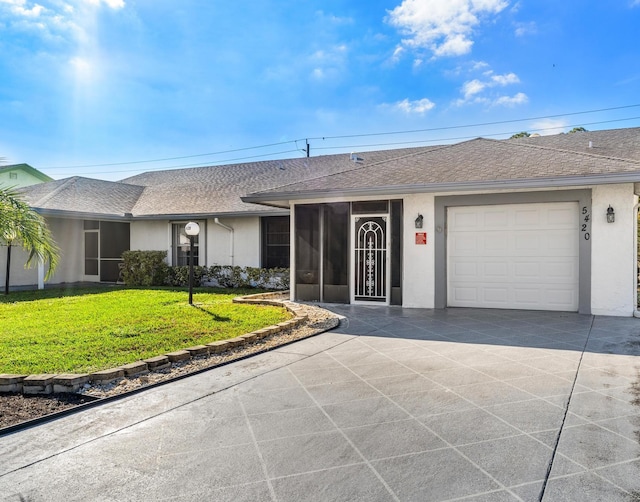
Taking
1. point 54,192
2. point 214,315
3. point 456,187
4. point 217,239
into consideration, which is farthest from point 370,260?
point 54,192

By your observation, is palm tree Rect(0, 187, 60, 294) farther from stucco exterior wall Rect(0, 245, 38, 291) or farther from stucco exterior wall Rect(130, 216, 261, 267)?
stucco exterior wall Rect(0, 245, 38, 291)

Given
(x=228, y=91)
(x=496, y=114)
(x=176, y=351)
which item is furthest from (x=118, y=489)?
(x=496, y=114)

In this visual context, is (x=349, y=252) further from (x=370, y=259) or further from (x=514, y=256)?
(x=514, y=256)

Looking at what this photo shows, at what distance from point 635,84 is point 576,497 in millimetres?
16930

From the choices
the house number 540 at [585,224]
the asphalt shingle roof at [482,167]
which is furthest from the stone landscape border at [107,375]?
the house number 540 at [585,224]

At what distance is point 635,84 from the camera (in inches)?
583

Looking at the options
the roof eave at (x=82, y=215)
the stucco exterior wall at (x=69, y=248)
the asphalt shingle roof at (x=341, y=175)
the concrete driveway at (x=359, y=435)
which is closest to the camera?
the concrete driveway at (x=359, y=435)

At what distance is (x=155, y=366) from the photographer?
4988 millimetres

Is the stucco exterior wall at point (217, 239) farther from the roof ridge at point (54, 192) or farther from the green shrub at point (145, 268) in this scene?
the roof ridge at point (54, 192)

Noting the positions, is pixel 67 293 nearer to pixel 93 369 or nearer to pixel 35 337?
pixel 35 337

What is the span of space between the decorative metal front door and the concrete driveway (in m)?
4.48

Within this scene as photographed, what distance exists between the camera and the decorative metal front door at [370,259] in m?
9.86

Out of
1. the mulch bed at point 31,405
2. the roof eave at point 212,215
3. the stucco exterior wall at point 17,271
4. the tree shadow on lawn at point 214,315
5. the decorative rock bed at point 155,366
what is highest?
the roof eave at point 212,215

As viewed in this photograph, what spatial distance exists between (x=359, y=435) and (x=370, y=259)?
6.90 m
